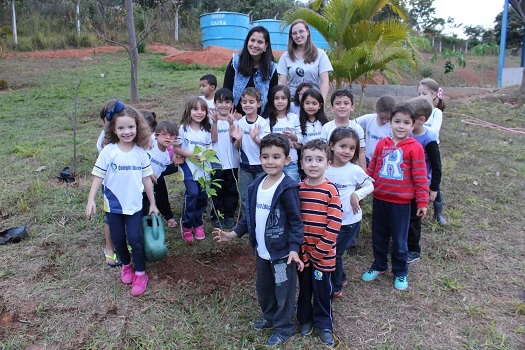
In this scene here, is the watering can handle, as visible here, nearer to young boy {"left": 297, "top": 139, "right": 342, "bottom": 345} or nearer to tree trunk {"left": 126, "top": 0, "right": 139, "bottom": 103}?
young boy {"left": 297, "top": 139, "right": 342, "bottom": 345}

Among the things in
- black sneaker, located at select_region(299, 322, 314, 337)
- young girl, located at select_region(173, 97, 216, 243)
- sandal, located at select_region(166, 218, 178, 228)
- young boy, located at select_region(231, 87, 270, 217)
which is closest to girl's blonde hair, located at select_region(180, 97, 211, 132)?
young girl, located at select_region(173, 97, 216, 243)

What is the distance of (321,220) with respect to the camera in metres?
2.46

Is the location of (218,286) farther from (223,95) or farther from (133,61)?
(133,61)

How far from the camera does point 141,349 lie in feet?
8.36

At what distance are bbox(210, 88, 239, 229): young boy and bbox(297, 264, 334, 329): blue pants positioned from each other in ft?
4.18

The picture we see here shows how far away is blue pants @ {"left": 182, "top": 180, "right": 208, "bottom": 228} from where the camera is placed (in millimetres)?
3740

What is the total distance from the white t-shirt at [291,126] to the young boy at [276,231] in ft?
3.13

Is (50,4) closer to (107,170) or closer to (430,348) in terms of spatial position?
(107,170)

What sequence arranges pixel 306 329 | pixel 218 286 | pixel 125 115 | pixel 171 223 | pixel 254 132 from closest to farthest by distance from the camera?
pixel 306 329
pixel 125 115
pixel 218 286
pixel 254 132
pixel 171 223

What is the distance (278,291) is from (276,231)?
1.28 ft

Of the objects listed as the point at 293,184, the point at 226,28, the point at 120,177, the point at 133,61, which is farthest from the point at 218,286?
the point at 226,28

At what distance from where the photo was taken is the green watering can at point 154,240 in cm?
298

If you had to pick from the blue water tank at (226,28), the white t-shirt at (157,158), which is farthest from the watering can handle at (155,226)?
the blue water tank at (226,28)

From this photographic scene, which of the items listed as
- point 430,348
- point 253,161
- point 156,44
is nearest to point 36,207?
point 253,161
